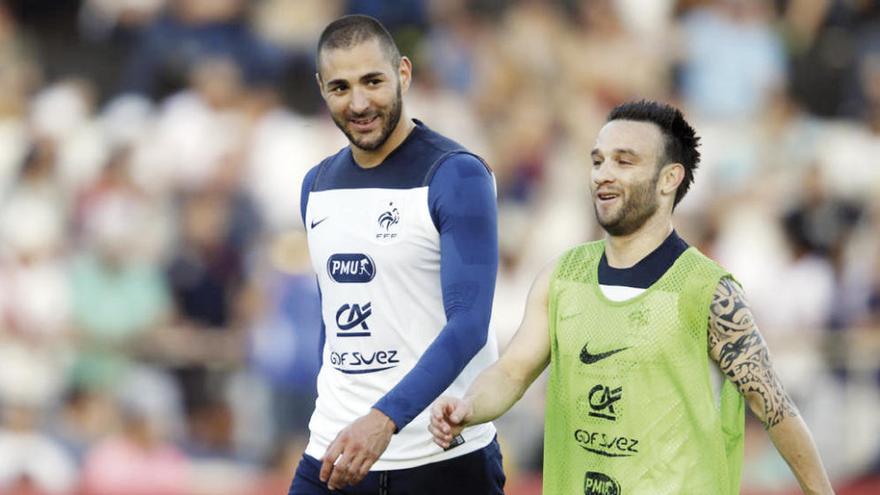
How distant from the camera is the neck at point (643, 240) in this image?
214 inches

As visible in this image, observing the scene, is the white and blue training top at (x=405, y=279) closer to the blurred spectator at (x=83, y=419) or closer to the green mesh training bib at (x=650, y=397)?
the green mesh training bib at (x=650, y=397)

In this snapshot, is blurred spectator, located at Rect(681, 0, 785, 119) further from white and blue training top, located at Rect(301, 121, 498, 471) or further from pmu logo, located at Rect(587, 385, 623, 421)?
pmu logo, located at Rect(587, 385, 623, 421)

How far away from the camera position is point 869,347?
10.7 meters

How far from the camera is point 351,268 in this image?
5820 mm

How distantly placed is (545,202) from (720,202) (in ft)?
4.22

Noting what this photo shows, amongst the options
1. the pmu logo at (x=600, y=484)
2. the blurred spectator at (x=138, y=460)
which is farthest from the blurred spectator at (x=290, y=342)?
the pmu logo at (x=600, y=484)

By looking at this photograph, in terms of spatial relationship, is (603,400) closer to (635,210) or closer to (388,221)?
(635,210)

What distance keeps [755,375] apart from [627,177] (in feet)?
2.56

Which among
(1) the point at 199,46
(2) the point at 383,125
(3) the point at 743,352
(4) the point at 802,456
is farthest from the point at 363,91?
(1) the point at 199,46

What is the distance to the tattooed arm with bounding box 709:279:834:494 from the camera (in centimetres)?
525

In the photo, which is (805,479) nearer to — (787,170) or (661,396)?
(661,396)

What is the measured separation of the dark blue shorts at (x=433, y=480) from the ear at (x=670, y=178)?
3.94 feet

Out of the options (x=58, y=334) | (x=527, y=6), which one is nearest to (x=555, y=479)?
(x=58, y=334)

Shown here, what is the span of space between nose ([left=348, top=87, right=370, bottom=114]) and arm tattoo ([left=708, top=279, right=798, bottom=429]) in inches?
56.3
